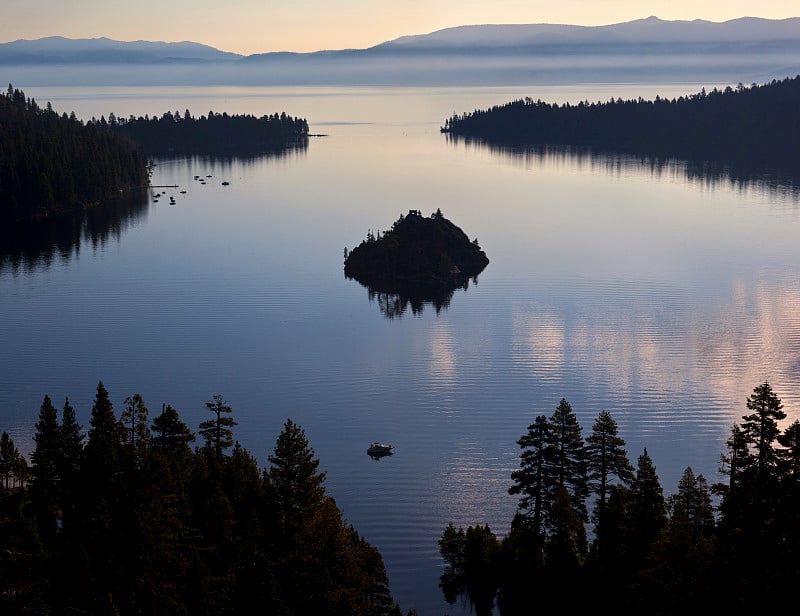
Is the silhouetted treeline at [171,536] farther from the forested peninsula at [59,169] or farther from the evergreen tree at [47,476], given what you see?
the forested peninsula at [59,169]

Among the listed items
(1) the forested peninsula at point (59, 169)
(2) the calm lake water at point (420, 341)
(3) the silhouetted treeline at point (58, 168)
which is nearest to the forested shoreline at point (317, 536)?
(2) the calm lake water at point (420, 341)

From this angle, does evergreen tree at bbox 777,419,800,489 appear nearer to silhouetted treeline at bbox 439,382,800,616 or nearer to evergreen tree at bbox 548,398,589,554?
silhouetted treeline at bbox 439,382,800,616

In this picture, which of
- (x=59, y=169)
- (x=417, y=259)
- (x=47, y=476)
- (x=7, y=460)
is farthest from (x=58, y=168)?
(x=47, y=476)

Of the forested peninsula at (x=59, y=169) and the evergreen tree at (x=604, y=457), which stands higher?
the forested peninsula at (x=59, y=169)

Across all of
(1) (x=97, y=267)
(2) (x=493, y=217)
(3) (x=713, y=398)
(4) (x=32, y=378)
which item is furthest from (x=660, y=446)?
(2) (x=493, y=217)

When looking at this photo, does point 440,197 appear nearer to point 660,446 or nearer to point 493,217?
point 493,217

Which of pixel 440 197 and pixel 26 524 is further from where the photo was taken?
pixel 440 197
